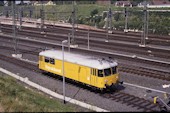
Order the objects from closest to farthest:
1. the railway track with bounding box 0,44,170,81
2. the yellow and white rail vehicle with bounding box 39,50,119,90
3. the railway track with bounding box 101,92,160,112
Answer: the railway track with bounding box 101,92,160,112, the yellow and white rail vehicle with bounding box 39,50,119,90, the railway track with bounding box 0,44,170,81

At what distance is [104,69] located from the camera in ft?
78.1

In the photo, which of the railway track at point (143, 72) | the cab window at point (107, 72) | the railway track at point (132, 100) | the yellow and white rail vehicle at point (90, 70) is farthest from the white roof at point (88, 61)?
the railway track at point (143, 72)

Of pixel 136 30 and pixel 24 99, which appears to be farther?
pixel 136 30

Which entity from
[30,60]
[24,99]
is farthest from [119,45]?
[24,99]

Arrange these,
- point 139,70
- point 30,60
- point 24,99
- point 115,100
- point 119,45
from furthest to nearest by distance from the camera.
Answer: point 119,45
point 30,60
point 139,70
point 115,100
point 24,99

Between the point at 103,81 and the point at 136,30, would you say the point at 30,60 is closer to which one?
the point at 103,81

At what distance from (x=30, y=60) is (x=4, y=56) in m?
5.12

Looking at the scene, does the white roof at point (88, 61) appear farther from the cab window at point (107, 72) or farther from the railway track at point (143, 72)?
the railway track at point (143, 72)

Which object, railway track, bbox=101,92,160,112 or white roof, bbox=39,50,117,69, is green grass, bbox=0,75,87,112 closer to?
railway track, bbox=101,92,160,112

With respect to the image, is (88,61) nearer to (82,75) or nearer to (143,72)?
(82,75)

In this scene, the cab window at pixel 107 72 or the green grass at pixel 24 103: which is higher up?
the cab window at pixel 107 72

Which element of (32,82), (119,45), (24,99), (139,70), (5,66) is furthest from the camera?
(119,45)

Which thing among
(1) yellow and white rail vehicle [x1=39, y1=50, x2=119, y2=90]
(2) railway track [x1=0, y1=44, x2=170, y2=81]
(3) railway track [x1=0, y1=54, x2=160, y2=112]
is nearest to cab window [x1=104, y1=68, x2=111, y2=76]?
(1) yellow and white rail vehicle [x1=39, y1=50, x2=119, y2=90]

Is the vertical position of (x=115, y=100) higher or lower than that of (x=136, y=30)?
lower
